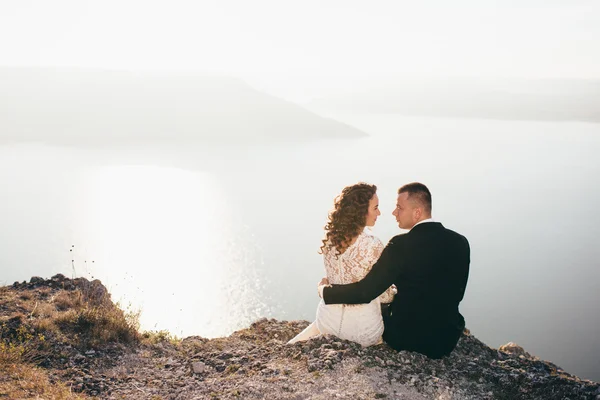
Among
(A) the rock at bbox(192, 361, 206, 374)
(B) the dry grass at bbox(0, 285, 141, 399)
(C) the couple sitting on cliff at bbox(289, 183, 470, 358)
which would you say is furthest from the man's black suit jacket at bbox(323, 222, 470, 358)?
(B) the dry grass at bbox(0, 285, 141, 399)

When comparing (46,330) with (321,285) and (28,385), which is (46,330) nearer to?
(28,385)

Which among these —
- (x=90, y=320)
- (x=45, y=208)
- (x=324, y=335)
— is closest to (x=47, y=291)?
(x=90, y=320)

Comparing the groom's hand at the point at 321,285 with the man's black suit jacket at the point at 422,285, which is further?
the groom's hand at the point at 321,285

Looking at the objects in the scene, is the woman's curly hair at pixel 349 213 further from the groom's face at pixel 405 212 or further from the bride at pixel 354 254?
the groom's face at pixel 405 212

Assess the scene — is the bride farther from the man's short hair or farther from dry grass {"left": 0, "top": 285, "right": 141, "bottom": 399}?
dry grass {"left": 0, "top": 285, "right": 141, "bottom": 399}

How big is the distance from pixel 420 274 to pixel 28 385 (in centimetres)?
420

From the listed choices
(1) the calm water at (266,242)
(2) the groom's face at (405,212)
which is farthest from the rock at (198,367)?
(1) the calm water at (266,242)

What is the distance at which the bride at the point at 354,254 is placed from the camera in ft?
15.8

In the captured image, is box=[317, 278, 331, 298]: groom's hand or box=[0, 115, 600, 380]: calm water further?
box=[0, 115, 600, 380]: calm water

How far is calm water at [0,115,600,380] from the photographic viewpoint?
205ft

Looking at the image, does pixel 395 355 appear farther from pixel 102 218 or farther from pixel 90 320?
pixel 102 218

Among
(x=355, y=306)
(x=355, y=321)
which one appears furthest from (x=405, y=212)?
(x=355, y=321)

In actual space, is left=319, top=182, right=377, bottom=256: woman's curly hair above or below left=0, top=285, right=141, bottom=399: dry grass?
above

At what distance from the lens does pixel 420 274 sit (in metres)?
4.60
